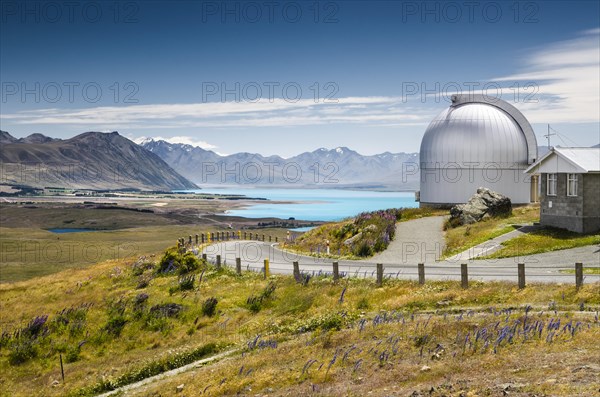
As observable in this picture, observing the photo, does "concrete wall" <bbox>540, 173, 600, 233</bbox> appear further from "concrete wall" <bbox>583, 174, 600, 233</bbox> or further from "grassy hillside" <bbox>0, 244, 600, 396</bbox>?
"grassy hillside" <bbox>0, 244, 600, 396</bbox>

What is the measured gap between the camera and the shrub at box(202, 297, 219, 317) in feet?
94.8

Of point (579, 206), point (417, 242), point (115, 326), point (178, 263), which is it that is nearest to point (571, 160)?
point (579, 206)

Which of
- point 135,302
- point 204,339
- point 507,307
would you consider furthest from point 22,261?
point 507,307

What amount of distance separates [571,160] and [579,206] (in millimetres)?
2978

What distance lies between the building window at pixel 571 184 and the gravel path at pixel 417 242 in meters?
8.93

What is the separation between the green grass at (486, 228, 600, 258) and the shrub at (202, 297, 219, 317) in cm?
1693

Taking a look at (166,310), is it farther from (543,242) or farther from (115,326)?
(543,242)

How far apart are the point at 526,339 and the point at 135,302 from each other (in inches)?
838

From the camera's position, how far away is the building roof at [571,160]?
131 feet

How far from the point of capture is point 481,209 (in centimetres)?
4862

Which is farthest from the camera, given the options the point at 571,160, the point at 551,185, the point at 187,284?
the point at 551,185

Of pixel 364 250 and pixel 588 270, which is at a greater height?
pixel 588 270

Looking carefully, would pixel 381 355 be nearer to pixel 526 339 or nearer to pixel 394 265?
pixel 526 339

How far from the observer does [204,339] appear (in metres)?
25.3
